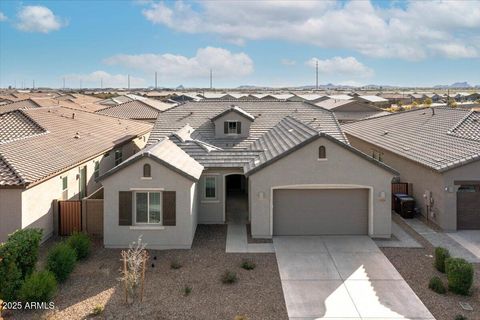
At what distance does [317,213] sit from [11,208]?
11.9 m

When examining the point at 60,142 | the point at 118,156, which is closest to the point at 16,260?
the point at 60,142

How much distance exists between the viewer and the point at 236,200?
24.8m

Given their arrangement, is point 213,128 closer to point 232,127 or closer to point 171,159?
point 232,127

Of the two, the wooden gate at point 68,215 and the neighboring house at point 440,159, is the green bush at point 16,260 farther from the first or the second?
the neighboring house at point 440,159

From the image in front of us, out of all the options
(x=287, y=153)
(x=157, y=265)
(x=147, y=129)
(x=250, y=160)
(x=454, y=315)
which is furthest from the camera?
(x=147, y=129)

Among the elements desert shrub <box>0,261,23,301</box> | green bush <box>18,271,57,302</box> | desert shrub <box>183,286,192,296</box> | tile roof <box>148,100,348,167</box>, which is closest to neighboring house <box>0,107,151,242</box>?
tile roof <box>148,100,348,167</box>

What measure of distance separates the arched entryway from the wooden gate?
679 centimetres

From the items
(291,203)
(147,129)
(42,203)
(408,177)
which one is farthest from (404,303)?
(147,129)

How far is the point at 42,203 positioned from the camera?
1752 centimetres

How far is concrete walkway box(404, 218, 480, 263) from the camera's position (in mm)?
16294

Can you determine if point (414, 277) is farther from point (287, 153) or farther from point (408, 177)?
point (408, 177)

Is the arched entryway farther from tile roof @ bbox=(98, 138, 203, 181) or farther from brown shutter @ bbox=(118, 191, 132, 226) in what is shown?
brown shutter @ bbox=(118, 191, 132, 226)

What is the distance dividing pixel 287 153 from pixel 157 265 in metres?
6.81

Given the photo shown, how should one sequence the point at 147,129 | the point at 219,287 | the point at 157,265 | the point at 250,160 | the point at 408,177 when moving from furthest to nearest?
the point at 147,129
the point at 408,177
the point at 250,160
the point at 157,265
the point at 219,287
